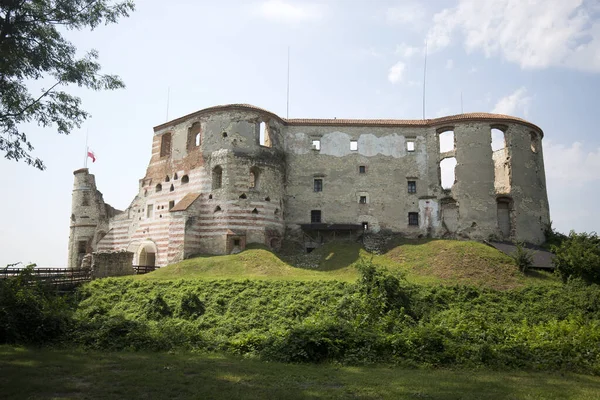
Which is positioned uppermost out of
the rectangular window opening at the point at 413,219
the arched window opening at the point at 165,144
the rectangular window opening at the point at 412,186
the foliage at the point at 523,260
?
the arched window opening at the point at 165,144

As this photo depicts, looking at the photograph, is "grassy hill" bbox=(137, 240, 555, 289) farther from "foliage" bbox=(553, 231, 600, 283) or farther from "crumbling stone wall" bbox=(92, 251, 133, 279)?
"crumbling stone wall" bbox=(92, 251, 133, 279)

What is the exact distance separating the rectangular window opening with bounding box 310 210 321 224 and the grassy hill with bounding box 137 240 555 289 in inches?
147

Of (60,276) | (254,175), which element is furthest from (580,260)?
(60,276)

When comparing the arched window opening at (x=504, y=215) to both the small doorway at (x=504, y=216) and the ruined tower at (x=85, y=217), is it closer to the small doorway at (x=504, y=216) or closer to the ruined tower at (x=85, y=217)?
the small doorway at (x=504, y=216)

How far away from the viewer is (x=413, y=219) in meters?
35.3

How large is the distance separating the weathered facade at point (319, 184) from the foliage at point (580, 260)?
747cm

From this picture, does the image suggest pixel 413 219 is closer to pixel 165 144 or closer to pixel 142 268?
pixel 142 268

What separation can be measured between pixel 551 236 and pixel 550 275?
33.8 ft

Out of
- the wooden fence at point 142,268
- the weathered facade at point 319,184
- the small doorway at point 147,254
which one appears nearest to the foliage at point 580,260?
the weathered facade at point 319,184

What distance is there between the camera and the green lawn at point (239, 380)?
27.6ft

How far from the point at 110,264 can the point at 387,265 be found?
1804cm

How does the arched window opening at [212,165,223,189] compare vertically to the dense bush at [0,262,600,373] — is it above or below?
above

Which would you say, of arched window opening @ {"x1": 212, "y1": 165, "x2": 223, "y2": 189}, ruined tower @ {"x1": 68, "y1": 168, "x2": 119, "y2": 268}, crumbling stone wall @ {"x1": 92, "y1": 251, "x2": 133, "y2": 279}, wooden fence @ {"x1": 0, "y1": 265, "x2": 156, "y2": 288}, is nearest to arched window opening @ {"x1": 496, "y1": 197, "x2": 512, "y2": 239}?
arched window opening @ {"x1": 212, "y1": 165, "x2": 223, "y2": 189}

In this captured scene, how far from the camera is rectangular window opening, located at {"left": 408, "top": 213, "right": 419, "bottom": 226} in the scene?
116 feet
